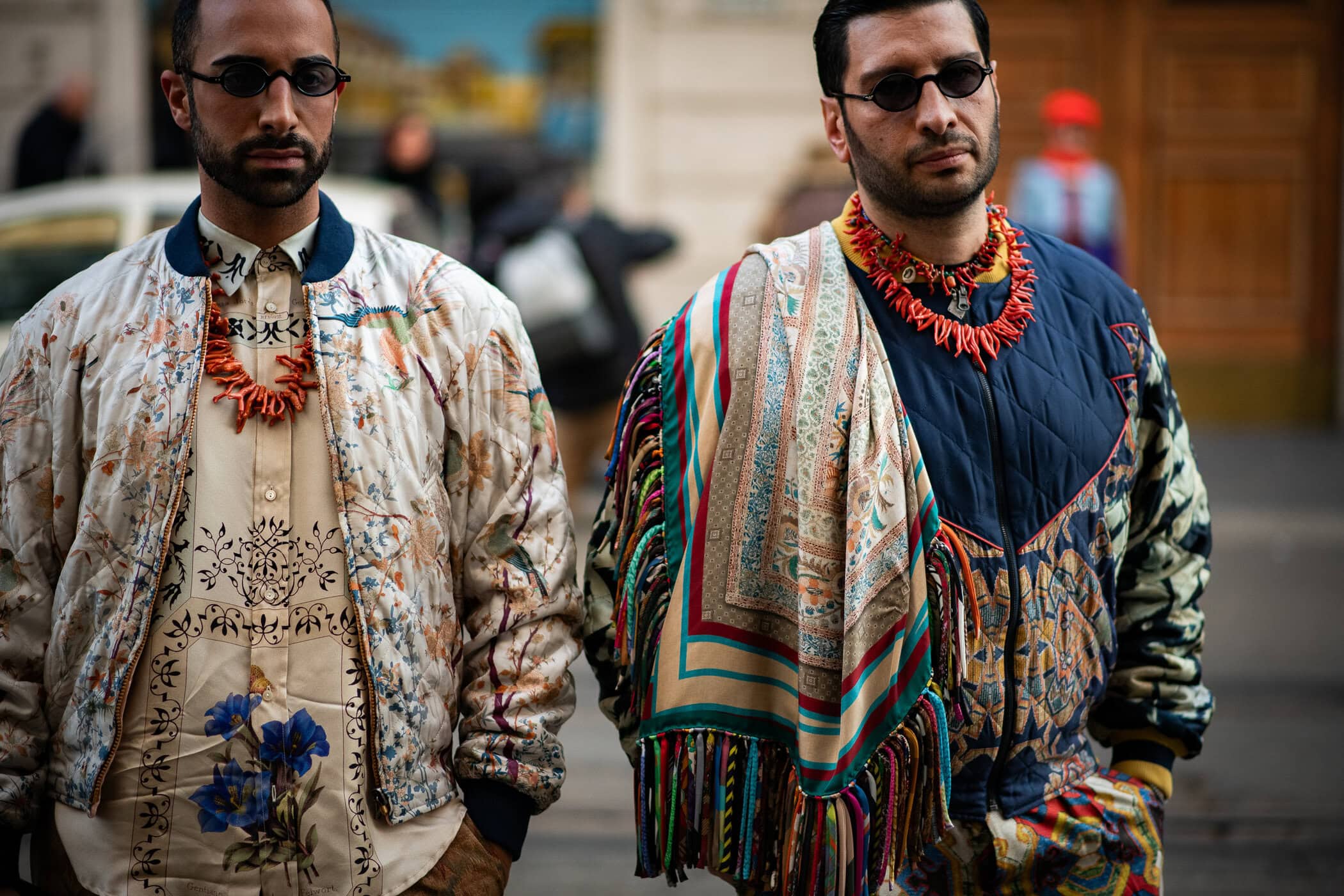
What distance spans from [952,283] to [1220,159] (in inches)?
395

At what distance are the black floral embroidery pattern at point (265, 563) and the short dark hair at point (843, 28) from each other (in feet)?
3.61

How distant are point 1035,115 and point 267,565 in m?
10.4

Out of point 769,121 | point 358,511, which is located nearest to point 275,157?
point 358,511

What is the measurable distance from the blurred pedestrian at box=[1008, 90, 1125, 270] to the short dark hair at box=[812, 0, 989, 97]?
20.4ft

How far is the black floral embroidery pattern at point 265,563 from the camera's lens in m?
2.04

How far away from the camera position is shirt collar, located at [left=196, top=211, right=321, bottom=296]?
2156mm

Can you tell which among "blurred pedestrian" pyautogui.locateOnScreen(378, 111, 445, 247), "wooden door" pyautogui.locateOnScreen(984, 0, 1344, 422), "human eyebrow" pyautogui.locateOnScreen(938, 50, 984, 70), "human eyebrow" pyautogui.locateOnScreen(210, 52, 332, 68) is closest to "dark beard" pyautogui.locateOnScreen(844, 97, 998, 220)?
"human eyebrow" pyautogui.locateOnScreen(938, 50, 984, 70)

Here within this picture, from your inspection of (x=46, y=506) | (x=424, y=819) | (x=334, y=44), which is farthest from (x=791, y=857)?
(x=334, y=44)

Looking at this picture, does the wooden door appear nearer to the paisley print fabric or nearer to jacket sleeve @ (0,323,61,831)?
the paisley print fabric

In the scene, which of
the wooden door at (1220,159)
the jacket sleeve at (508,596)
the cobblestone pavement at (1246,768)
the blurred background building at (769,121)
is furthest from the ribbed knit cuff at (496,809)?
the wooden door at (1220,159)

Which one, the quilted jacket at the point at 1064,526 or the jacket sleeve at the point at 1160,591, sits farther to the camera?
the jacket sleeve at the point at 1160,591

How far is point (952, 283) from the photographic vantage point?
2.34m

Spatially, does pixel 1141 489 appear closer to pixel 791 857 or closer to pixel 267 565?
pixel 791 857

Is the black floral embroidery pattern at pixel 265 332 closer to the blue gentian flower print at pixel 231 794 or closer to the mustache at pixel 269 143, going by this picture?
the mustache at pixel 269 143
